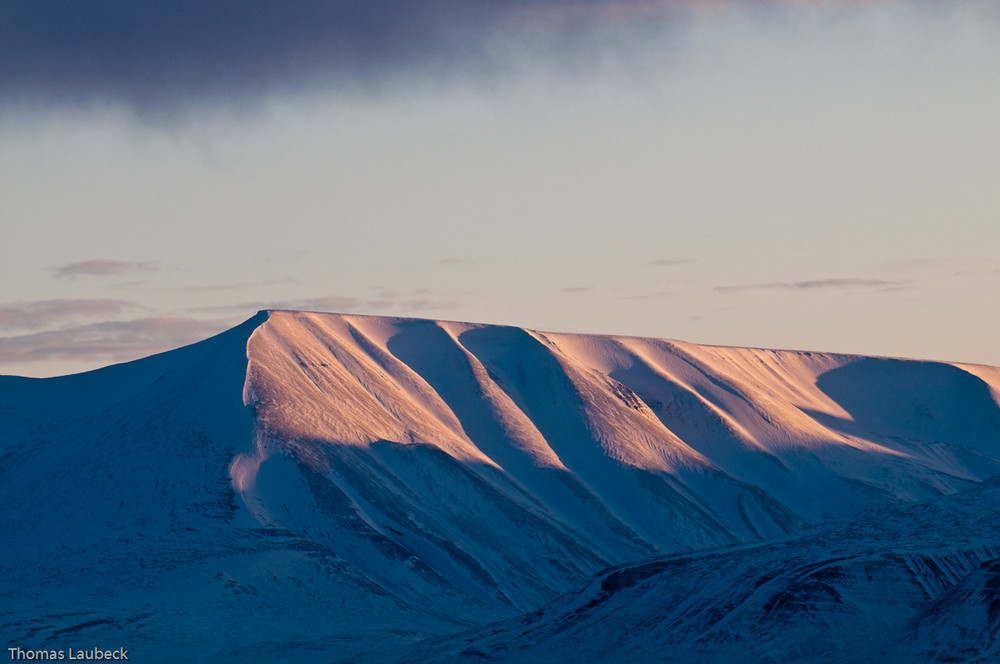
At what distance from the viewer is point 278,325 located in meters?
156

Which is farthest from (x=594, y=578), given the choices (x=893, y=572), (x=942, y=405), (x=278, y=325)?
(x=942, y=405)

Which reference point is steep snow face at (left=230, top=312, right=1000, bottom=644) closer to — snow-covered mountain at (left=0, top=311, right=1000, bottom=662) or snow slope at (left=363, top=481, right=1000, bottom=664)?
snow-covered mountain at (left=0, top=311, right=1000, bottom=662)

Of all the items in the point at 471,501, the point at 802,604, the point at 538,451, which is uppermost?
the point at 538,451

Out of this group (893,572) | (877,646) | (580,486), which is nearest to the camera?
(877,646)

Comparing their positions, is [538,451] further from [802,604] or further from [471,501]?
[802,604]

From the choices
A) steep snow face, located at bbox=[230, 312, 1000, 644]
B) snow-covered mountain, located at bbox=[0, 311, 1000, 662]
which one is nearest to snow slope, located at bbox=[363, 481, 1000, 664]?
snow-covered mountain, located at bbox=[0, 311, 1000, 662]

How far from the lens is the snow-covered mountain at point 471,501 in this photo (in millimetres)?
69938

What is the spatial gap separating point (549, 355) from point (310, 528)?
202 ft

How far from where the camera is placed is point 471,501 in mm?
133250

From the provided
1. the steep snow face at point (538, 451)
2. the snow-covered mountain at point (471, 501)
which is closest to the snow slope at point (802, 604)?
the snow-covered mountain at point (471, 501)

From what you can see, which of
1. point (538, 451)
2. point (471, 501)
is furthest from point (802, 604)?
point (538, 451)

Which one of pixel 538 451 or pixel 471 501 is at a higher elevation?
pixel 538 451

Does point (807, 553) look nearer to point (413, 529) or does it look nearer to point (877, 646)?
point (877, 646)

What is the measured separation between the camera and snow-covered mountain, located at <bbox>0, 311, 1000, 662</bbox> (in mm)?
69938
